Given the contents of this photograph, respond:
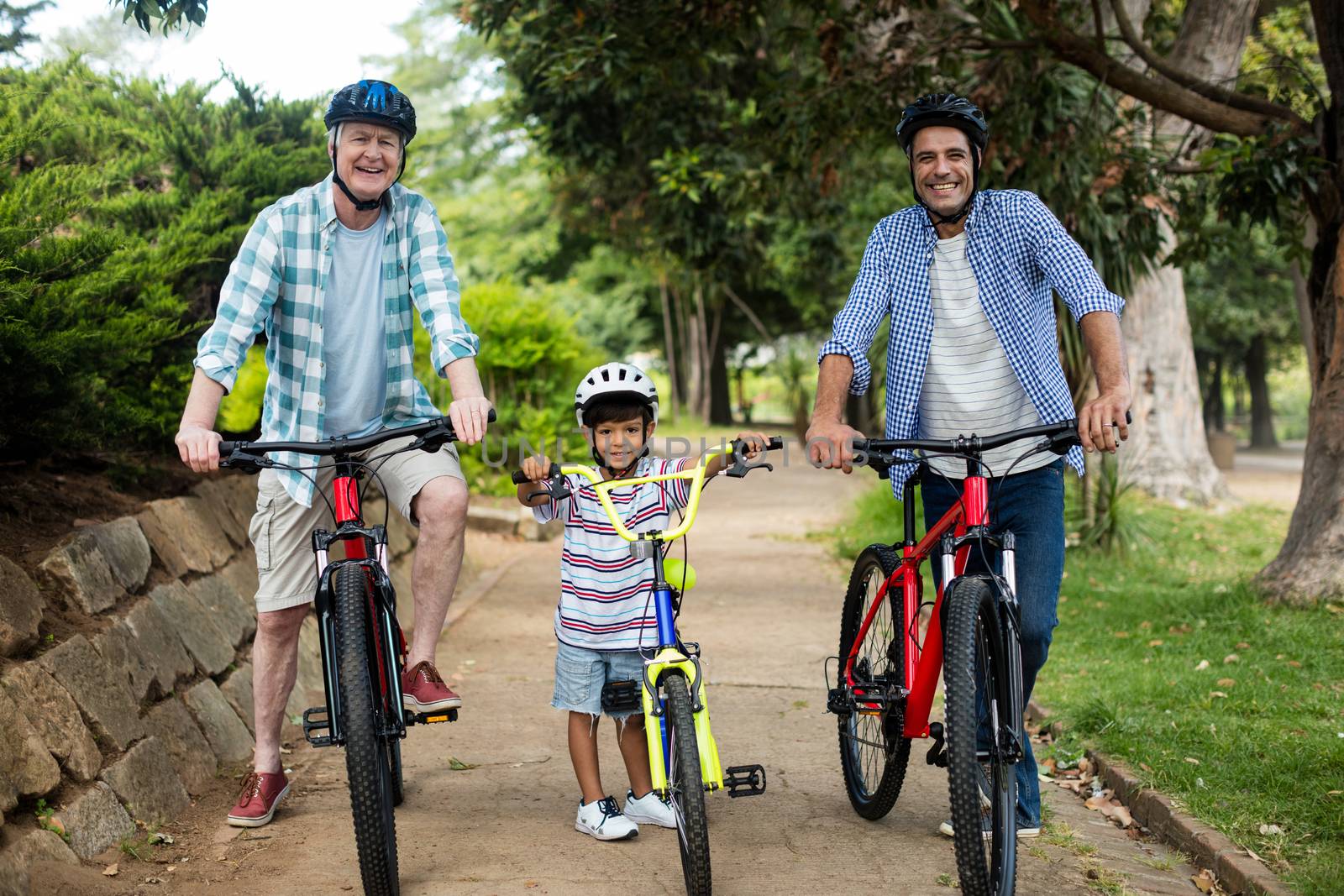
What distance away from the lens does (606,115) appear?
15352 millimetres

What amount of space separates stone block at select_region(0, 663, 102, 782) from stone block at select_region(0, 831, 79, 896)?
309mm

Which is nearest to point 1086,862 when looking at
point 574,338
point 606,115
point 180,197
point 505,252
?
point 180,197

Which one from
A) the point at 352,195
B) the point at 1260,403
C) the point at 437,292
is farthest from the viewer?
the point at 1260,403

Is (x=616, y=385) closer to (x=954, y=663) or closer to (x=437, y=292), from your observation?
(x=437, y=292)

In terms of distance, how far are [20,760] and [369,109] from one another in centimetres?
222

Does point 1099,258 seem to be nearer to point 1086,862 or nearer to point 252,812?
point 1086,862

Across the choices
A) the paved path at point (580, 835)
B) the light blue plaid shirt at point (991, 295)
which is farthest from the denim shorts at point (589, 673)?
the light blue plaid shirt at point (991, 295)

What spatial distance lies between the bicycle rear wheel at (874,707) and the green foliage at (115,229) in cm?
301

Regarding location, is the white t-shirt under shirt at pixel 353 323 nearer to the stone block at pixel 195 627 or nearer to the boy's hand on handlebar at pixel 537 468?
the boy's hand on handlebar at pixel 537 468

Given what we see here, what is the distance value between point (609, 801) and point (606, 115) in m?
11.9

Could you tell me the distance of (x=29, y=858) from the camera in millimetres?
3748

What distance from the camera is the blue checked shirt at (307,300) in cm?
428

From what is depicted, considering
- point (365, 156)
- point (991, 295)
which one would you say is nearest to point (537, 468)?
point (365, 156)

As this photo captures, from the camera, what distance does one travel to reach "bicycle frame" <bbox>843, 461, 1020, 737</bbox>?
12.7 feet
